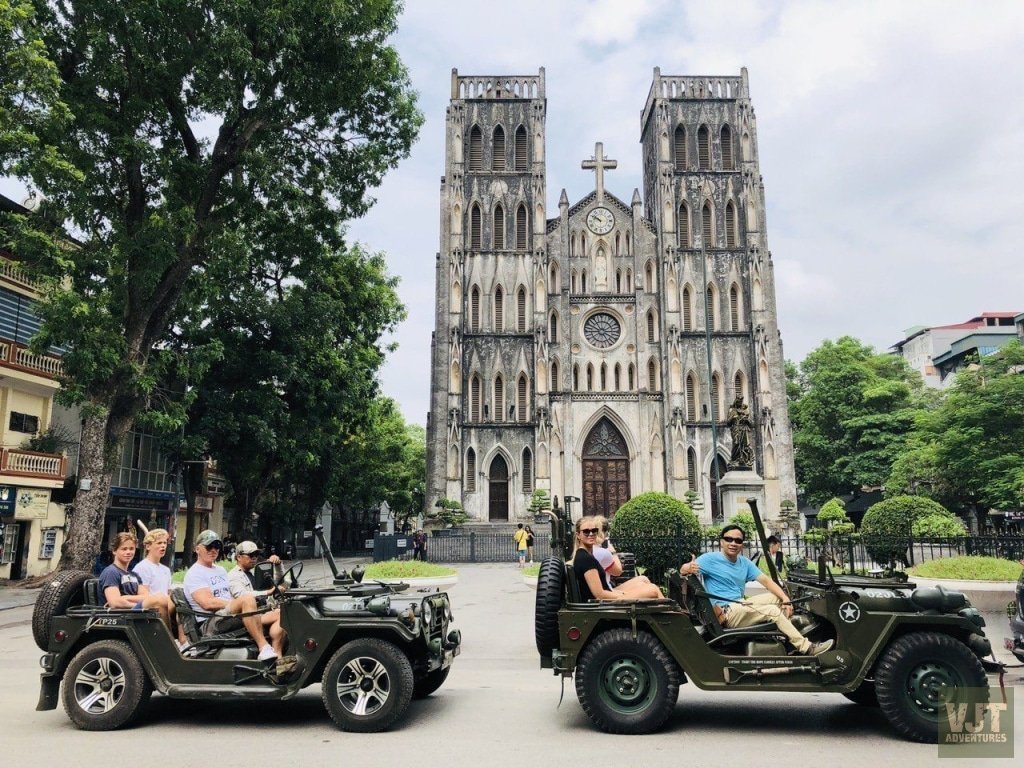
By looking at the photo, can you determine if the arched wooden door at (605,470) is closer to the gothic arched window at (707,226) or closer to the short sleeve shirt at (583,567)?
the gothic arched window at (707,226)

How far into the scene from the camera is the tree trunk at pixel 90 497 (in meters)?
16.2

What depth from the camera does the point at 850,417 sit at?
43125mm

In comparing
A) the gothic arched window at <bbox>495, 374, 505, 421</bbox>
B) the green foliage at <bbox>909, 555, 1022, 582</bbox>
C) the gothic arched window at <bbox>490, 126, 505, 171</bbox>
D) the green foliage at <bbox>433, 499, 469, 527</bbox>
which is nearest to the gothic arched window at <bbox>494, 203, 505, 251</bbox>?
the gothic arched window at <bbox>490, 126, 505, 171</bbox>

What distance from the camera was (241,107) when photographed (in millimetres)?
17266

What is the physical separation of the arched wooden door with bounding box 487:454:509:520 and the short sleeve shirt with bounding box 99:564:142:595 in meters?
32.8

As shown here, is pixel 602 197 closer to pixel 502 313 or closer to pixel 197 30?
pixel 502 313

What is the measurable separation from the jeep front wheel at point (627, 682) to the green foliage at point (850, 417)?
38.8m

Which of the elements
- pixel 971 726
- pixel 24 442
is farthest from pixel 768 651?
pixel 24 442

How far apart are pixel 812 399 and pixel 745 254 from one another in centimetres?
1003

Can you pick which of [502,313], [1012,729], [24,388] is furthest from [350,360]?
[1012,729]

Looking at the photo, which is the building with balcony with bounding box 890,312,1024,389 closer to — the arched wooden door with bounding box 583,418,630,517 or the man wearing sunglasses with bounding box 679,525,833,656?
the arched wooden door with bounding box 583,418,630,517

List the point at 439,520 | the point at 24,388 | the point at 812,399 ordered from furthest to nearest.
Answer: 1. the point at 812,399
2. the point at 439,520
3. the point at 24,388

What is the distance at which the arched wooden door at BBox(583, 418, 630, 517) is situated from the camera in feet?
131

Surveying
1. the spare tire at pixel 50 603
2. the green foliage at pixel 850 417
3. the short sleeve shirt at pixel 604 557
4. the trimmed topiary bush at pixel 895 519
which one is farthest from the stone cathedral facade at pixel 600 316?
the spare tire at pixel 50 603
